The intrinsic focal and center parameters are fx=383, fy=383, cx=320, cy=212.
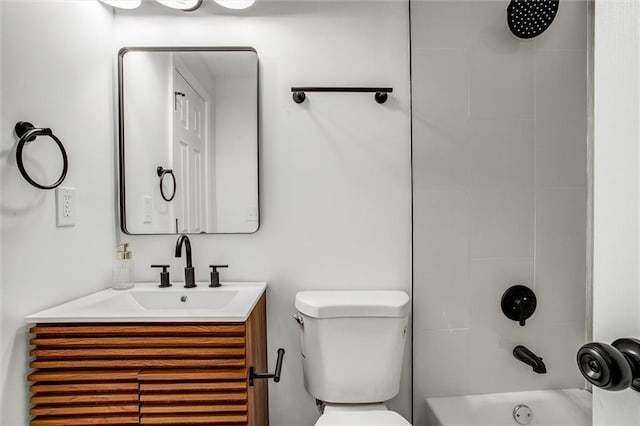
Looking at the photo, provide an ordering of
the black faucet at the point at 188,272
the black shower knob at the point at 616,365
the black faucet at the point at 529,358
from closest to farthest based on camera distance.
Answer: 1. the black shower knob at the point at 616,365
2. the black faucet at the point at 529,358
3. the black faucet at the point at 188,272

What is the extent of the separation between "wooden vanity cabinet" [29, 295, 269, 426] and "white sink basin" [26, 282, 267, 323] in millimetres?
24

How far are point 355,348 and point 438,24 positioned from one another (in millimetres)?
1153

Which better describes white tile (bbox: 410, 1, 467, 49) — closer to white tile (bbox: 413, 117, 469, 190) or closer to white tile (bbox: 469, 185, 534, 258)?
white tile (bbox: 413, 117, 469, 190)

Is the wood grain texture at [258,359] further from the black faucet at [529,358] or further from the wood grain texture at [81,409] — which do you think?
the black faucet at [529,358]

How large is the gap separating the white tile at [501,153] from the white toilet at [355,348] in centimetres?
61

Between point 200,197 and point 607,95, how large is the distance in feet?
4.69

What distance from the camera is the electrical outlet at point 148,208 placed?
160 centimetres

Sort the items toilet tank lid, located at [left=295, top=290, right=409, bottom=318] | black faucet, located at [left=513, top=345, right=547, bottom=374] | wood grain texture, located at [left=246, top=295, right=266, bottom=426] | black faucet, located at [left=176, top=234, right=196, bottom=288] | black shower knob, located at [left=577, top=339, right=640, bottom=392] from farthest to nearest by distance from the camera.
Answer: black faucet, located at [left=176, top=234, right=196, bottom=288], toilet tank lid, located at [left=295, top=290, right=409, bottom=318], wood grain texture, located at [left=246, top=295, right=266, bottom=426], black faucet, located at [left=513, top=345, right=547, bottom=374], black shower knob, located at [left=577, top=339, right=640, bottom=392]

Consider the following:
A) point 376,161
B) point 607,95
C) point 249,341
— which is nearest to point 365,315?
point 249,341

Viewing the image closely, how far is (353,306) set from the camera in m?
1.36

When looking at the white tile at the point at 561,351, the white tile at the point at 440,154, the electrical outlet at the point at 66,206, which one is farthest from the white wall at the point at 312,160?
the white tile at the point at 561,351

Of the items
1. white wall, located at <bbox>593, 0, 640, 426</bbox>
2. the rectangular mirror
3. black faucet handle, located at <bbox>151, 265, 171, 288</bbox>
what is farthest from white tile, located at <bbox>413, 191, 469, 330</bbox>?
black faucet handle, located at <bbox>151, 265, 171, 288</bbox>

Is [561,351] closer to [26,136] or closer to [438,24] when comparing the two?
[438,24]

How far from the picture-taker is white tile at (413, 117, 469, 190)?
1049mm
